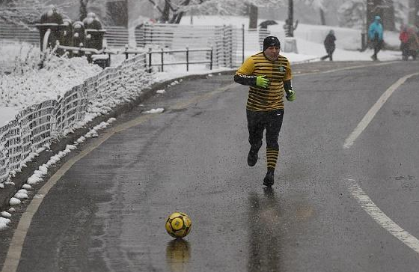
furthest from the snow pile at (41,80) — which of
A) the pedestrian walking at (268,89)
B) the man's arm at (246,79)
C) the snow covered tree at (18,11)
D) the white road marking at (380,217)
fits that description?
the snow covered tree at (18,11)

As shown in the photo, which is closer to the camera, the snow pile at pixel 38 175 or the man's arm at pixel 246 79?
the snow pile at pixel 38 175

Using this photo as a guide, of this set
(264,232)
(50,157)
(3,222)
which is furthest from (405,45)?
(3,222)

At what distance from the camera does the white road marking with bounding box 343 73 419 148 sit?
60.2 ft

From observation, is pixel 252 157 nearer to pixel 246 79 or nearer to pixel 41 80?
pixel 246 79

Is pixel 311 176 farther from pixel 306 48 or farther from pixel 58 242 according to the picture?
pixel 306 48

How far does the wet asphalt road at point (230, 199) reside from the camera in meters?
9.59

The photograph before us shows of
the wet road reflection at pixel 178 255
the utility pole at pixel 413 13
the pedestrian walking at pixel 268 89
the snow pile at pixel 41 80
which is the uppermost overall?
the pedestrian walking at pixel 268 89

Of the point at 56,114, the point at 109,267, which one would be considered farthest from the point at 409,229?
the point at 56,114

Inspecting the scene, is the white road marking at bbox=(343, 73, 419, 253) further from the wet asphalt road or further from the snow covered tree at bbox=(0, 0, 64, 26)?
the snow covered tree at bbox=(0, 0, 64, 26)

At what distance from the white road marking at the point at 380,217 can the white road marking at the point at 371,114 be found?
424 cm

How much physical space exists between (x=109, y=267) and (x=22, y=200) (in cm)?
375

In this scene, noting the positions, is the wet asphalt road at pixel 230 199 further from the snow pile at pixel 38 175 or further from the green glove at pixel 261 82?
the green glove at pixel 261 82

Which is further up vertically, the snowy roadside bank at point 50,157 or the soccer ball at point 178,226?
the soccer ball at point 178,226

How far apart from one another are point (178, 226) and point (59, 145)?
6.89 m
